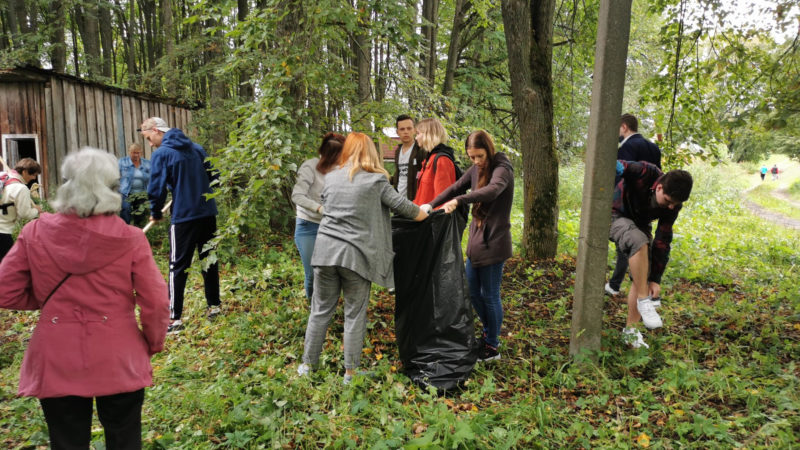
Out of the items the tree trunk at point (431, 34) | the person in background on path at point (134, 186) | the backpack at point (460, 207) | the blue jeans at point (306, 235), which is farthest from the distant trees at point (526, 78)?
the person in background on path at point (134, 186)

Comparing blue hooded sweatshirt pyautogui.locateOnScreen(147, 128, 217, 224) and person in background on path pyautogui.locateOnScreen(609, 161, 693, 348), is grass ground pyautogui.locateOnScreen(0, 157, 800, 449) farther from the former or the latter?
blue hooded sweatshirt pyautogui.locateOnScreen(147, 128, 217, 224)

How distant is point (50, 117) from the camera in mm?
8727

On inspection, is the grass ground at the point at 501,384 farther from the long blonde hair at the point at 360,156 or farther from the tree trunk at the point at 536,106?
the long blonde hair at the point at 360,156

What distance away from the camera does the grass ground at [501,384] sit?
9.39ft

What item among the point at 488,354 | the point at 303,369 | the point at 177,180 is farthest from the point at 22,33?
the point at 488,354

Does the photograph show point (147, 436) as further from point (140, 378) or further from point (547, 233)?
point (547, 233)

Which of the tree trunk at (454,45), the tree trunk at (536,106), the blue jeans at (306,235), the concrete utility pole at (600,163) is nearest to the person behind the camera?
the concrete utility pole at (600,163)

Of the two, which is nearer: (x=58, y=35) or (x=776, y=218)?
(x=58, y=35)

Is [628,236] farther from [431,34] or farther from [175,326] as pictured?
[431,34]

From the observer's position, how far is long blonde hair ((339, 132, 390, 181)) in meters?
3.53

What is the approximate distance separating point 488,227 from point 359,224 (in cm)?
108

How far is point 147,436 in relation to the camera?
9.67 feet

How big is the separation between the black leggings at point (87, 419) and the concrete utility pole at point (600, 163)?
298 centimetres

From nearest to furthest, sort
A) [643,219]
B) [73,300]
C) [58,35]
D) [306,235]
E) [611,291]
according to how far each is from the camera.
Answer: [73,300] → [643,219] → [306,235] → [611,291] → [58,35]
